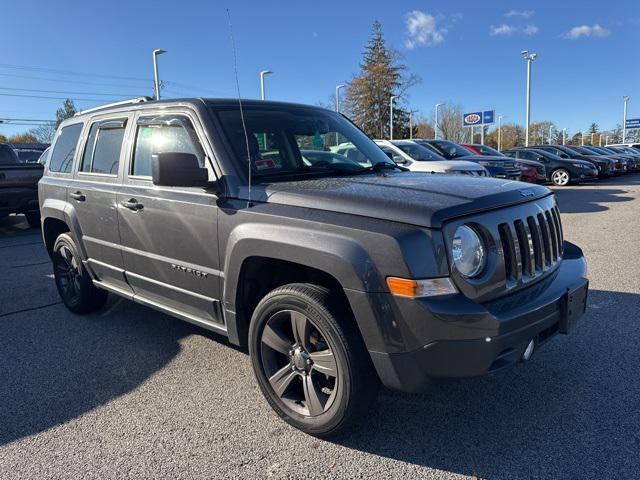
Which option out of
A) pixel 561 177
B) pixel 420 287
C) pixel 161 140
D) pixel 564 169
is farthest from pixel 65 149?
pixel 561 177

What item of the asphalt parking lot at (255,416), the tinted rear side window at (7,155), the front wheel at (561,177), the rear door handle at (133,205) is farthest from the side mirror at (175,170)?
the front wheel at (561,177)

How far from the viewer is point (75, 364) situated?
12.5ft

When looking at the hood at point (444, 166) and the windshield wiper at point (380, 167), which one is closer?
the windshield wiper at point (380, 167)

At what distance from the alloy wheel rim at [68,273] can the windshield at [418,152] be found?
29.0ft

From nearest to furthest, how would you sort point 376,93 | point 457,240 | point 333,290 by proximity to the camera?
point 457,240 < point 333,290 < point 376,93

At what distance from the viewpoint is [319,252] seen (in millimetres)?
2484

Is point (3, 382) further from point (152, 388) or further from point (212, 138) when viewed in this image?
point (212, 138)

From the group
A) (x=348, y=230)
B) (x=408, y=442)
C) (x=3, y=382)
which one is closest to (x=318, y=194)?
(x=348, y=230)

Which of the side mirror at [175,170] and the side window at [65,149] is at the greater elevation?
the side window at [65,149]

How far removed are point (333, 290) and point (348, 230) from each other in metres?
0.42

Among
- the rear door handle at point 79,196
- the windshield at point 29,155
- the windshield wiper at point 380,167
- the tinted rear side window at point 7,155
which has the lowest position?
the rear door handle at point 79,196

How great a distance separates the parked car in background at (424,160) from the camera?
35.5ft

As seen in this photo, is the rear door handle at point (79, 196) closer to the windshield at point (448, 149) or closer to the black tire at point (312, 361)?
the black tire at point (312, 361)

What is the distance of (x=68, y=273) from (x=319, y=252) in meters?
3.64
